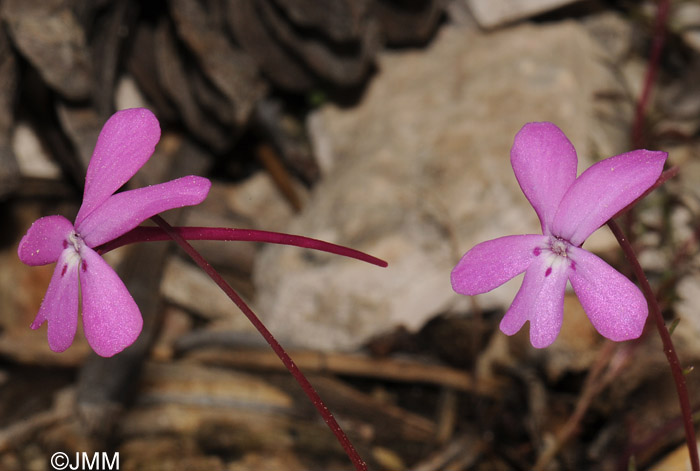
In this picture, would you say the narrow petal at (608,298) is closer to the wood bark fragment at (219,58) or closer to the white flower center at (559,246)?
the white flower center at (559,246)

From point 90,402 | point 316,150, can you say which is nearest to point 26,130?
point 316,150

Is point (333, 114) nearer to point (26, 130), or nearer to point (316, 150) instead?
point (316, 150)

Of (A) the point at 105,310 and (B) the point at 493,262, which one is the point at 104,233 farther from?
(B) the point at 493,262

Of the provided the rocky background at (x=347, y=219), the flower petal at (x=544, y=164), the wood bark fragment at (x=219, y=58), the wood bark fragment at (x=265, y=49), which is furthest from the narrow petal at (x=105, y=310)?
the wood bark fragment at (x=265, y=49)

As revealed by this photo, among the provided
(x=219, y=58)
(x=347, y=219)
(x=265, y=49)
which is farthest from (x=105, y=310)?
(x=265, y=49)

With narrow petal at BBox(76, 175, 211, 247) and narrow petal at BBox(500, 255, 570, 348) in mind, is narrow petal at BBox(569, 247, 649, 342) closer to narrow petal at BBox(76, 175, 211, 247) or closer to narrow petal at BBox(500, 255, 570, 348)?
narrow petal at BBox(500, 255, 570, 348)

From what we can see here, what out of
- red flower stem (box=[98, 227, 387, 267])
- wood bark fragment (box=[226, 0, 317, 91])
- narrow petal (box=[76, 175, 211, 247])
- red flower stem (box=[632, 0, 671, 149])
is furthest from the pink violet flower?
wood bark fragment (box=[226, 0, 317, 91])
